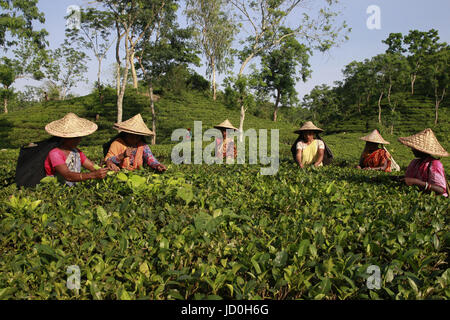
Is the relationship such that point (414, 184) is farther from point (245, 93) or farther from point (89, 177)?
point (245, 93)

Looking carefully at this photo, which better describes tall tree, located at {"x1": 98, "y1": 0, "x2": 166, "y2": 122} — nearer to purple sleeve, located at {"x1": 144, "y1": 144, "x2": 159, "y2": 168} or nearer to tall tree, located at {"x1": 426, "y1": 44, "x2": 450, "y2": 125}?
purple sleeve, located at {"x1": 144, "y1": 144, "x2": 159, "y2": 168}

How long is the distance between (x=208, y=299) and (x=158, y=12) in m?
18.5

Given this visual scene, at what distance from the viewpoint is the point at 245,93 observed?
1431 cm

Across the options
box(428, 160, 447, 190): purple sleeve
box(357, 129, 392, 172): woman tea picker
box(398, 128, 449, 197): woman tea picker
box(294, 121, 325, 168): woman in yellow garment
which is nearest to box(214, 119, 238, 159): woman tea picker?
box(294, 121, 325, 168): woman in yellow garment

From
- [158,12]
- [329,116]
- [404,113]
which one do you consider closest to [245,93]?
[158,12]

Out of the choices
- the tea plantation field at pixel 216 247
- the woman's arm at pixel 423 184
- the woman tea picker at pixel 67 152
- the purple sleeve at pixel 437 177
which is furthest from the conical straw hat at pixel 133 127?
the purple sleeve at pixel 437 177

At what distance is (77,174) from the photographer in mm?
3164

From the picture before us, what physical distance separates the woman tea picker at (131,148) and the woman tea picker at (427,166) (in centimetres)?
350

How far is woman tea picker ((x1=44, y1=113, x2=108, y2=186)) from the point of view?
3227 mm

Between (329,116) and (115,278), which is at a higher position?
(329,116)

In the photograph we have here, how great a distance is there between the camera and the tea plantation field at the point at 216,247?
1.38 m

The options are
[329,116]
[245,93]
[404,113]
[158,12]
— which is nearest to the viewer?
[245,93]

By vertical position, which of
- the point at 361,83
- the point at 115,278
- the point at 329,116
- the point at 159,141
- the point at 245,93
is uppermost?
the point at 361,83

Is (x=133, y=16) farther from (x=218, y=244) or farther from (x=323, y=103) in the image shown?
(x=323, y=103)
